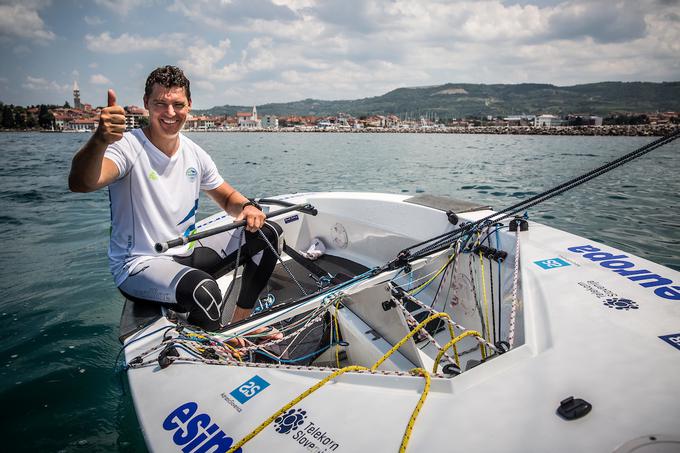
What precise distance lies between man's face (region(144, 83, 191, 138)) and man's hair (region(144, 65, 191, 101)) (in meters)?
0.02

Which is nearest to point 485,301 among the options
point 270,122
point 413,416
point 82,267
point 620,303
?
point 620,303

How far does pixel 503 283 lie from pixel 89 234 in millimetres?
7139

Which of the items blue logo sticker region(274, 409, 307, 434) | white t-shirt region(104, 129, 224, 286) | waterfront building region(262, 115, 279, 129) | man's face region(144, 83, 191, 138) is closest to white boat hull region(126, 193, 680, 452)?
blue logo sticker region(274, 409, 307, 434)

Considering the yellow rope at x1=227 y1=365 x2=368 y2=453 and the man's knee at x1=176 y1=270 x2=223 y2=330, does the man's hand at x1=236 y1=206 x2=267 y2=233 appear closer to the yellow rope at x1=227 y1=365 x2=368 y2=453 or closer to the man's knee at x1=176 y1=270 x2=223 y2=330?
the man's knee at x1=176 y1=270 x2=223 y2=330

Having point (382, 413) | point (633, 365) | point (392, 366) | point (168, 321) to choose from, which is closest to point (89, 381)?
point (168, 321)

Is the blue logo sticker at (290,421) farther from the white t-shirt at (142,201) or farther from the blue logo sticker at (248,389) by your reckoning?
the white t-shirt at (142,201)

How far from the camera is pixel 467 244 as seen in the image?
2834 mm

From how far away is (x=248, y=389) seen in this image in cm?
148

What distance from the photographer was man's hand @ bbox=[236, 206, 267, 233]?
2.46 m

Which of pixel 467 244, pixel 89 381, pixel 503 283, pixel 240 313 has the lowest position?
pixel 89 381

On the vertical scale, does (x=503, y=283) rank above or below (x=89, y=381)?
above

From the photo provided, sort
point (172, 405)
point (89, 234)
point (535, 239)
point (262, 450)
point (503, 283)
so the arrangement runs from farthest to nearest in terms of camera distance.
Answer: point (89, 234) → point (535, 239) → point (503, 283) → point (172, 405) → point (262, 450)

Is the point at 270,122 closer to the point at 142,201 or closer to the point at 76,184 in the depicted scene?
the point at 142,201

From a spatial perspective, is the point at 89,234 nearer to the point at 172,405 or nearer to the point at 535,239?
the point at 172,405
